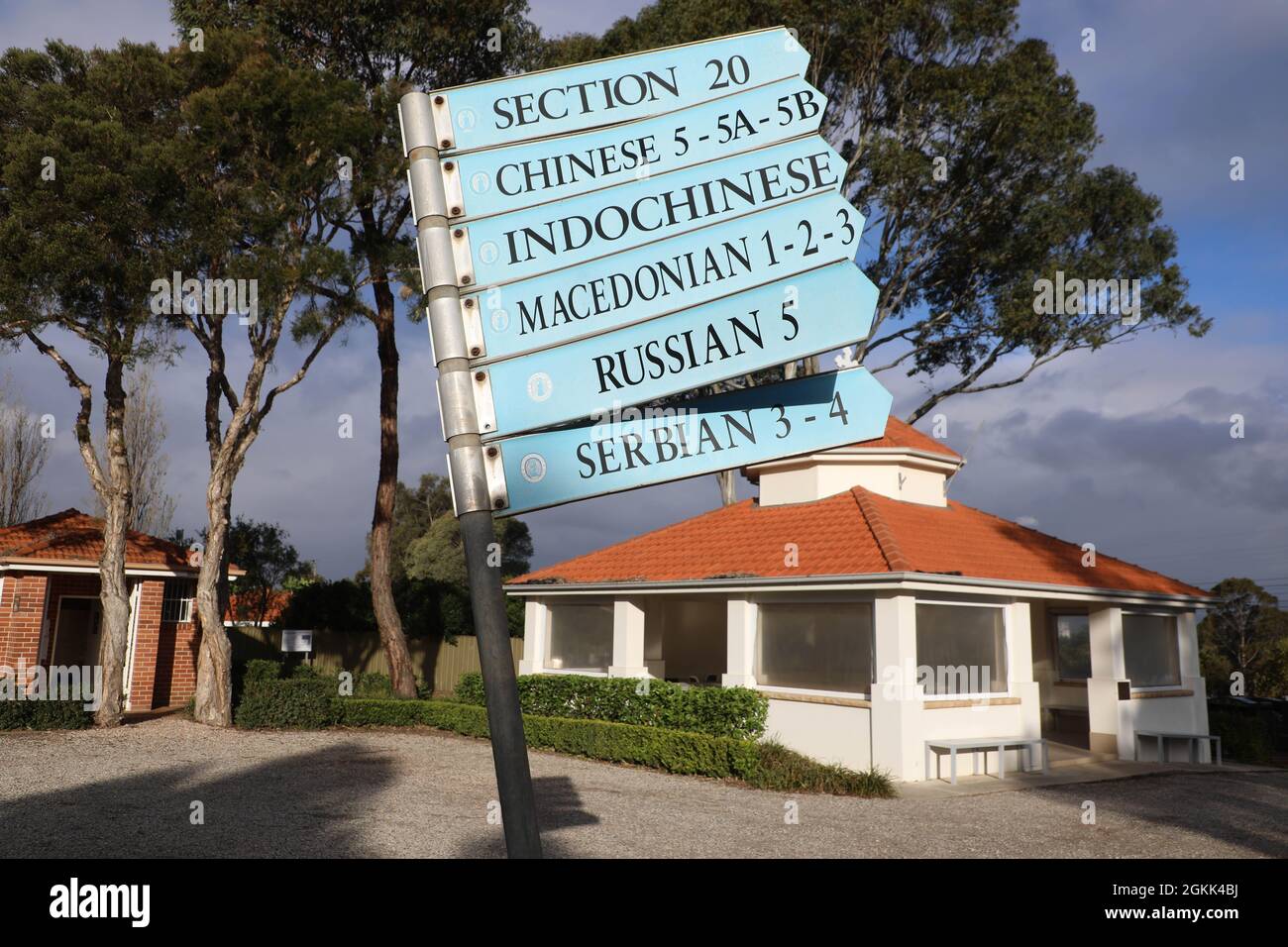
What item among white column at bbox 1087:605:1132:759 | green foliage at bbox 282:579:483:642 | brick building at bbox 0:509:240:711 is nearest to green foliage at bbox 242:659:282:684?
brick building at bbox 0:509:240:711

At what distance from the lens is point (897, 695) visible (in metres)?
14.9

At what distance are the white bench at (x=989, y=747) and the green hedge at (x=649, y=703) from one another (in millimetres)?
2848

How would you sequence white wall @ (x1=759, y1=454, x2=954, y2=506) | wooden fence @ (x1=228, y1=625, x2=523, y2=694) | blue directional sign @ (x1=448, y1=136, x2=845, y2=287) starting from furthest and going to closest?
1. wooden fence @ (x1=228, y1=625, x2=523, y2=694)
2. white wall @ (x1=759, y1=454, x2=954, y2=506)
3. blue directional sign @ (x1=448, y1=136, x2=845, y2=287)

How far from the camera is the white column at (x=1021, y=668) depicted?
1684 centimetres

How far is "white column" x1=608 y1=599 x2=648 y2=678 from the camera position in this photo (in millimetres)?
19694

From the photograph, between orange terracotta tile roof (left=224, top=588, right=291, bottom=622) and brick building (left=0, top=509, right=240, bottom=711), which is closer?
brick building (left=0, top=509, right=240, bottom=711)

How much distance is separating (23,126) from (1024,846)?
21.0 m

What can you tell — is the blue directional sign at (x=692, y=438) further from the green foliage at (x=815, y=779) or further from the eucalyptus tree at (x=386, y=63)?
the eucalyptus tree at (x=386, y=63)

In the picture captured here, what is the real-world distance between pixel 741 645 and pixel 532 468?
14.5m

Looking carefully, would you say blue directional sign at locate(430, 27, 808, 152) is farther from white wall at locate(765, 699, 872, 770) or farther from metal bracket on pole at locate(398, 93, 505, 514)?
white wall at locate(765, 699, 872, 770)

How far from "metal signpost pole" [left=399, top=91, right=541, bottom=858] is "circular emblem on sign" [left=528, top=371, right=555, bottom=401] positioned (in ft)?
0.71

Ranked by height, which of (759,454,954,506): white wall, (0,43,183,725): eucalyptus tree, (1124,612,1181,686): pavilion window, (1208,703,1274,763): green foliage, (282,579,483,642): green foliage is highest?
(0,43,183,725): eucalyptus tree

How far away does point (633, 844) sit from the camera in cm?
958

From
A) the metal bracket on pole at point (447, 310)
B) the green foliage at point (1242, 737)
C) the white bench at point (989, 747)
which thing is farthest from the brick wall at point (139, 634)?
the green foliage at point (1242, 737)
